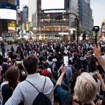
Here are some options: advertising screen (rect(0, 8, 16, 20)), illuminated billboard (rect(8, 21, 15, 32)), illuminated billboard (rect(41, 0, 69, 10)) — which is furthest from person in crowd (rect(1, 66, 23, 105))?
illuminated billboard (rect(8, 21, 15, 32))

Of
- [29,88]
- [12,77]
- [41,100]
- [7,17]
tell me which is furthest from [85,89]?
[7,17]

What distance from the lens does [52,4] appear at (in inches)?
3743

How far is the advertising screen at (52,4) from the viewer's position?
94.7 m

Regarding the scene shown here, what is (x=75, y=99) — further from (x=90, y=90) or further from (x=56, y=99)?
(x=56, y=99)

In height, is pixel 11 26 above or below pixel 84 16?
below

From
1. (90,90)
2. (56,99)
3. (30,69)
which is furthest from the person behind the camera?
(56,99)

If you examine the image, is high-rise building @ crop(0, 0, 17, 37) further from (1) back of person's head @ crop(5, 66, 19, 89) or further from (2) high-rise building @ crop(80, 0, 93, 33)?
(1) back of person's head @ crop(5, 66, 19, 89)

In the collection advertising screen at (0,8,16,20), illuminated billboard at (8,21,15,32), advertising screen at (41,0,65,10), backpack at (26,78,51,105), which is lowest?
backpack at (26,78,51,105)

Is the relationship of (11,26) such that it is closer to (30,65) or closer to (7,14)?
(7,14)

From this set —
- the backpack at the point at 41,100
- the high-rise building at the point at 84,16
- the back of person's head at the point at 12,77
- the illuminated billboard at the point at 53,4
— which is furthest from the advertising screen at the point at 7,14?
the backpack at the point at 41,100

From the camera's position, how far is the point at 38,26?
108m

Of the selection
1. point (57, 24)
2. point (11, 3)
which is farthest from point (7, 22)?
point (57, 24)

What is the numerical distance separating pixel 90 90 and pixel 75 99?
0.87ft

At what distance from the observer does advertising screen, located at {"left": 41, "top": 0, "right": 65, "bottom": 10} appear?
94.7 m
